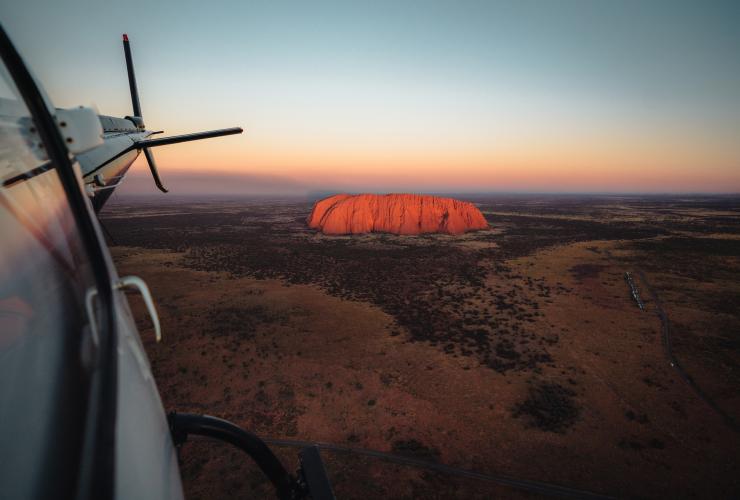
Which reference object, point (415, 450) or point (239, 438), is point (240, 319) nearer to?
point (415, 450)

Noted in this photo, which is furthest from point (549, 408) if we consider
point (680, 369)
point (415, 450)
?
point (680, 369)

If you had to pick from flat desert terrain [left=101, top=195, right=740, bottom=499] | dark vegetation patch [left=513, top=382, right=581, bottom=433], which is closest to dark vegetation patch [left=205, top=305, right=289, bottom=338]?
flat desert terrain [left=101, top=195, right=740, bottom=499]

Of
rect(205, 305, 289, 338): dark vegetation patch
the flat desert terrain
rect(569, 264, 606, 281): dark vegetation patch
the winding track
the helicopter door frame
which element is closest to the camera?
Result: the helicopter door frame

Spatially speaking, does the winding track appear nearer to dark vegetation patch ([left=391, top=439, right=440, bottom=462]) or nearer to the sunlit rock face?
dark vegetation patch ([left=391, top=439, right=440, bottom=462])

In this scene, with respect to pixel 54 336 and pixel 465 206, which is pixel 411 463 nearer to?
pixel 54 336

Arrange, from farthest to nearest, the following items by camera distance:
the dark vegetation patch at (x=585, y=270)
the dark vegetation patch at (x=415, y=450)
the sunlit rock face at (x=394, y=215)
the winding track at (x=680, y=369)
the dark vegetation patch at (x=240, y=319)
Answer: the sunlit rock face at (x=394, y=215) → the dark vegetation patch at (x=585, y=270) → the dark vegetation patch at (x=240, y=319) → the winding track at (x=680, y=369) → the dark vegetation patch at (x=415, y=450)

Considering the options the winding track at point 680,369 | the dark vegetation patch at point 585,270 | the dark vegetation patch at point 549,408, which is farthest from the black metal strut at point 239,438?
the dark vegetation patch at point 585,270

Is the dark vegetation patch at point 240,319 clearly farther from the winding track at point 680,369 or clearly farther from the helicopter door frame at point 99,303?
the winding track at point 680,369
